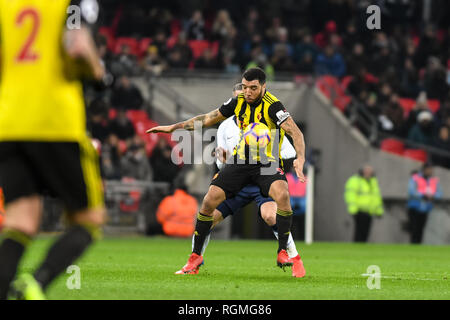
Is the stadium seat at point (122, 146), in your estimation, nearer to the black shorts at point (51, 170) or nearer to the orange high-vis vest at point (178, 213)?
the orange high-vis vest at point (178, 213)

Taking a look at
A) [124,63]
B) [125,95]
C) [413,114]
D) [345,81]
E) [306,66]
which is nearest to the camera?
[125,95]

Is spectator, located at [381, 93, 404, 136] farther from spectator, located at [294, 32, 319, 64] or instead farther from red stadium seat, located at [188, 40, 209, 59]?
red stadium seat, located at [188, 40, 209, 59]

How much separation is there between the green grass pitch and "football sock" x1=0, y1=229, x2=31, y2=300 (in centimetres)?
162

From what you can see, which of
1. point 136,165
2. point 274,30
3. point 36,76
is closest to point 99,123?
point 136,165

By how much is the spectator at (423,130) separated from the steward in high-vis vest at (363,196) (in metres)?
2.36

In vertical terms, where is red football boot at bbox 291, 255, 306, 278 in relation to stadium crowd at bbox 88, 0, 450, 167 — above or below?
below

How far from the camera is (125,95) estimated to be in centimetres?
2400

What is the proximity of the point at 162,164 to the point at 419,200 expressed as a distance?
6052 millimetres

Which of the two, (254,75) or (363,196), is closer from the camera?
(254,75)

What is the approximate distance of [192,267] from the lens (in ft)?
34.8

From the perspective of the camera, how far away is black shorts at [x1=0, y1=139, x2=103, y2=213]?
221 inches

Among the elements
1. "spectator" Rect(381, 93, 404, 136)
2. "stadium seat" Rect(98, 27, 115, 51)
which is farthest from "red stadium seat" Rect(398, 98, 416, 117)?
"stadium seat" Rect(98, 27, 115, 51)

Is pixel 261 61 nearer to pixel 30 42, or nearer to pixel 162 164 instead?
pixel 162 164

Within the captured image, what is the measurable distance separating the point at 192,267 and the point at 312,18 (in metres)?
20.2
